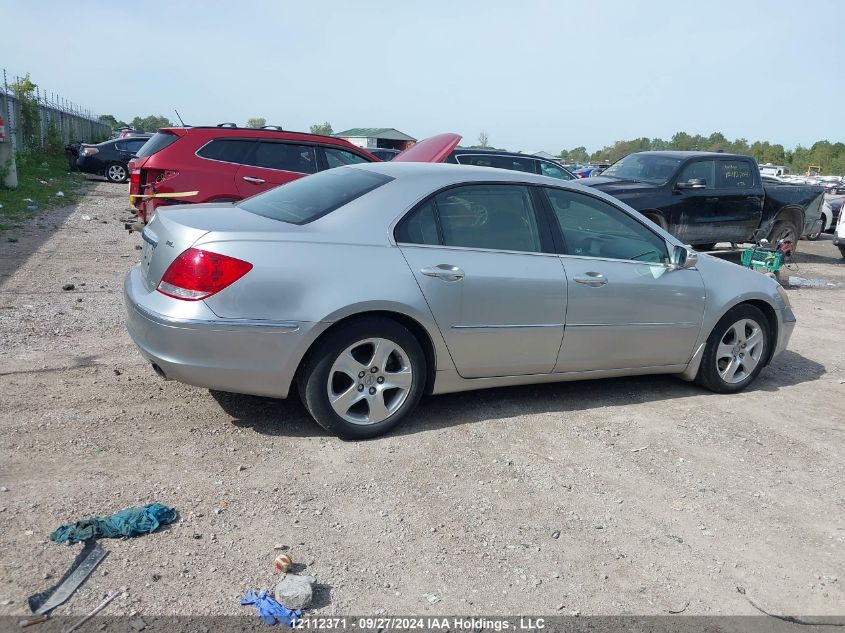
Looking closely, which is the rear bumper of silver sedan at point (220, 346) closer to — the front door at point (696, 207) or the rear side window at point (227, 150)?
the rear side window at point (227, 150)

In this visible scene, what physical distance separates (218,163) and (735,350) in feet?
21.2

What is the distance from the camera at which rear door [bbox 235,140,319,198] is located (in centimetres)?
921

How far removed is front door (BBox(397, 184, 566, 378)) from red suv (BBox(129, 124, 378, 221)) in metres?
4.94

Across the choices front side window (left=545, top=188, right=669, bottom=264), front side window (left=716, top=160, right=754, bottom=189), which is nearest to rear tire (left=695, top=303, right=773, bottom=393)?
front side window (left=545, top=188, right=669, bottom=264)

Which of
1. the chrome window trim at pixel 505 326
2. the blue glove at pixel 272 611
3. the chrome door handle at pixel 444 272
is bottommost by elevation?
the blue glove at pixel 272 611

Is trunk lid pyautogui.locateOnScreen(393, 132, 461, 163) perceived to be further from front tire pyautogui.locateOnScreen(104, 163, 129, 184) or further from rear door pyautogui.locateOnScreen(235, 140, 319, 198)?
front tire pyautogui.locateOnScreen(104, 163, 129, 184)

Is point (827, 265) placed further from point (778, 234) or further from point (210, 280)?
point (210, 280)

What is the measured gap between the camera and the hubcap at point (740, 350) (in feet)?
18.4

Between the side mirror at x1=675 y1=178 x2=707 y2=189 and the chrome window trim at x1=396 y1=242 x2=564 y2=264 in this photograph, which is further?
the side mirror at x1=675 y1=178 x2=707 y2=189

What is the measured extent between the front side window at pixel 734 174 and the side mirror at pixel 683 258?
701cm

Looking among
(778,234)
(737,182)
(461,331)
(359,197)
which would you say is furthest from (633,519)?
(778,234)

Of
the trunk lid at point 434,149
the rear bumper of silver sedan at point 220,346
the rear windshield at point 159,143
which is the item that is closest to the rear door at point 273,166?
the rear windshield at point 159,143

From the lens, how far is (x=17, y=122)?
2438 cm

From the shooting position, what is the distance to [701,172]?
1138cm
